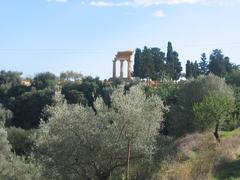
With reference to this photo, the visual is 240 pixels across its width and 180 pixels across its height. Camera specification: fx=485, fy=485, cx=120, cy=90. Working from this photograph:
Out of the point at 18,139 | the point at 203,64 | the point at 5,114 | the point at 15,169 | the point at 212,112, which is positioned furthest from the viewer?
the point at 203,64

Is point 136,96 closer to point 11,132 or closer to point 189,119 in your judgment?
point 189,119

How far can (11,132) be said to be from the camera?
49281 millimetres

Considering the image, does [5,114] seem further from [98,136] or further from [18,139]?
[98,136]

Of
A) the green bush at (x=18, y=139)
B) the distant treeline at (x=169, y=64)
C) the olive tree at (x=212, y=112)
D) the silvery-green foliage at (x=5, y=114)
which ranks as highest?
the distant treeline at (x=169, y=64)

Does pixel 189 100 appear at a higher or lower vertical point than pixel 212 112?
higher

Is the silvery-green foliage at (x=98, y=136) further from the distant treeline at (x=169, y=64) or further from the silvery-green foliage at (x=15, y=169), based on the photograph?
the distant treeline at (x=169, y=64)

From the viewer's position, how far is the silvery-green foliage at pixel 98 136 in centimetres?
1653

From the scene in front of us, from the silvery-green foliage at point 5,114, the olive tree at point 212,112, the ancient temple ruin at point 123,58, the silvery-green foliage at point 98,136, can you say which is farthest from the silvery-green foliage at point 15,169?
the ancient temple ruin at point 123,58

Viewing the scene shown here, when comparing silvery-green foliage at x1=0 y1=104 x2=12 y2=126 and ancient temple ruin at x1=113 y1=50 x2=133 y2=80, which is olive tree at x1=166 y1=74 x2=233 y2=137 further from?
ancient temple ruin at x1=113 y1=50 x2=133 y2=80

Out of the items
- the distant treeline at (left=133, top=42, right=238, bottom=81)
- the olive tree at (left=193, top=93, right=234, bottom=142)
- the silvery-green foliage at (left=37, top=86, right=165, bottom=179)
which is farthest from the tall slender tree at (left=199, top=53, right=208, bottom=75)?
the silvery-green foliage at (left=37, top=86, right=165, bottom=179)

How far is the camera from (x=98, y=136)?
16.6 metres

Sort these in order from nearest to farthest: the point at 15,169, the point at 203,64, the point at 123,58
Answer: the point at 15,169
the point at 203,64
the point at 123,58

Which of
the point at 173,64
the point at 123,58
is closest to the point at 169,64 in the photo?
the point at 173,64

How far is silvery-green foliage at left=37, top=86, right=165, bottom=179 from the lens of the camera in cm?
1653
